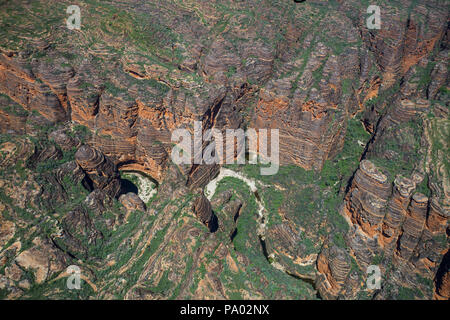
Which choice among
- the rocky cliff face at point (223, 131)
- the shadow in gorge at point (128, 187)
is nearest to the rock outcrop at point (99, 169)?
the rocky cliff face at point (223, 131)

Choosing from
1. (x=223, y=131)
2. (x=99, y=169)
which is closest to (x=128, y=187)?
(x=99, y=169)

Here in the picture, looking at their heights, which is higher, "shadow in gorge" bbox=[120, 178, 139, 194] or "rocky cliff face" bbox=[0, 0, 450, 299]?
"rocky cliff face" bbox=[0, 0, 450, 299]

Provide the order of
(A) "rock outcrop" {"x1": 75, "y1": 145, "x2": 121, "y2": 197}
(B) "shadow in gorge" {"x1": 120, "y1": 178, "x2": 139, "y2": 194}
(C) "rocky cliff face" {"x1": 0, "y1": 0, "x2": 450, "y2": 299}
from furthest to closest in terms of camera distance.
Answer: (B) "shadow in gorge" {"x1": 120, "y1": 178, "x2": 139, "y2": 194}, (A) "rock outcrop" {"x1": 75, "y1": 145, "x2": 121, "y2": 197}, (C) "rocky cliff face" {"x1": 0, "y1": 0, "x2": 450, "y2": 299}

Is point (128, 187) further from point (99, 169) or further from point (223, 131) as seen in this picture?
point (223, 131)

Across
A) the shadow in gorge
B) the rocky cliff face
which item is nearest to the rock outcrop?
the rocky cliff face

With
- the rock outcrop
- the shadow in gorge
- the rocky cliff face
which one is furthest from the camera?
the shadow in gorge

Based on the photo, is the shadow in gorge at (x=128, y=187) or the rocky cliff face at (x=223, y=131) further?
the shadow in gorge at (x=128, y=187)

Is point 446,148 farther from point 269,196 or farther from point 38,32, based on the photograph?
point 38,32

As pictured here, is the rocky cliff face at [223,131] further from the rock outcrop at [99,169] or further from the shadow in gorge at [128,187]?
the shadow in gorge at [128,187]

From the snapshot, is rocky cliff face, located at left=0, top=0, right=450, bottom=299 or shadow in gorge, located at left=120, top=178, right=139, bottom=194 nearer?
rocky cliff face, located at left=0, top=0, right=450, bottom=299

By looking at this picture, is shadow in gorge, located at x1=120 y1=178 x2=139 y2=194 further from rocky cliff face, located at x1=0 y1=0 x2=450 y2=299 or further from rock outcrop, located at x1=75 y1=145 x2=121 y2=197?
rock outcrop, located at x1=75 y1=145 x2=121 y2=197
